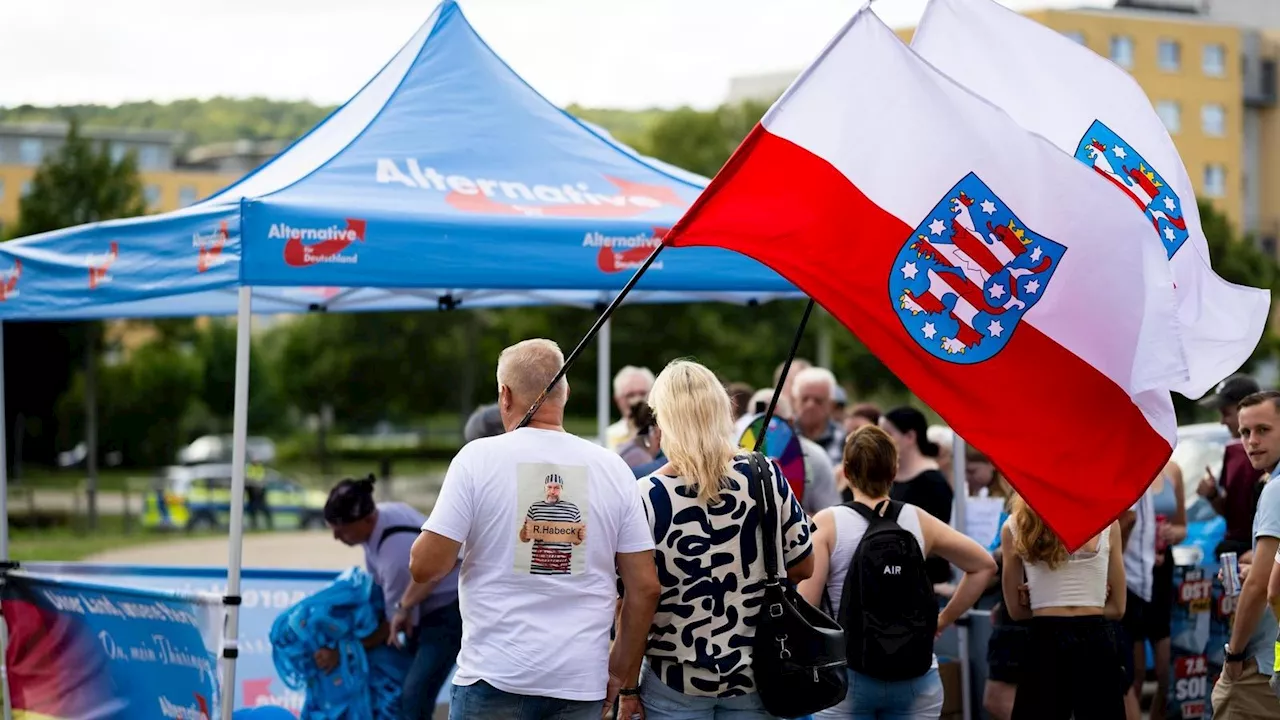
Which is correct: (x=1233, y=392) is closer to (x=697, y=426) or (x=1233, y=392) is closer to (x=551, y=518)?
(x=697, y=426)

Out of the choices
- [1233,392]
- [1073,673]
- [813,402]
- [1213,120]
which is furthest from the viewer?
[1213,120]

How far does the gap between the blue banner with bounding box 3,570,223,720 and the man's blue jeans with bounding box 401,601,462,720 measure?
87 cm

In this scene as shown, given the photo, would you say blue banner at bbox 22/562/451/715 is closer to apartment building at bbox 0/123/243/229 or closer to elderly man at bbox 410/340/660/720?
elderly man at bbox 410/340/660/720

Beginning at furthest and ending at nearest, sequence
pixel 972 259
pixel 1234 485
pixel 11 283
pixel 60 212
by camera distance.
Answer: pixel 60 212
pixel 11 283
pixel 1234 485
pixel 972 259

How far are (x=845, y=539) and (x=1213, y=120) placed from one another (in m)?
74.0

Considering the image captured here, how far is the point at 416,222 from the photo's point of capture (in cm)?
655

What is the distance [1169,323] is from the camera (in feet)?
14.5

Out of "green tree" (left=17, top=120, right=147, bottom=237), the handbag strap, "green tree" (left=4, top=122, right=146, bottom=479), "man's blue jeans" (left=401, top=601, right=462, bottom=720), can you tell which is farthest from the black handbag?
"green tree" (left=17, top=120, right=147, bottom=237)

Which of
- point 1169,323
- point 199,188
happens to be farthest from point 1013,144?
point 199,188

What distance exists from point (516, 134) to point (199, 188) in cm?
10744

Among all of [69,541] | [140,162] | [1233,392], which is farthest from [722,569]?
[140,162]

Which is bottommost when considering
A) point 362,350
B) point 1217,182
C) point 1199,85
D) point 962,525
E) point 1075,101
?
point 962,525

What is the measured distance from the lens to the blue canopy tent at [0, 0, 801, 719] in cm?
629

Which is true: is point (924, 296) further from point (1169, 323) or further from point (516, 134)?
point (516, 134)
